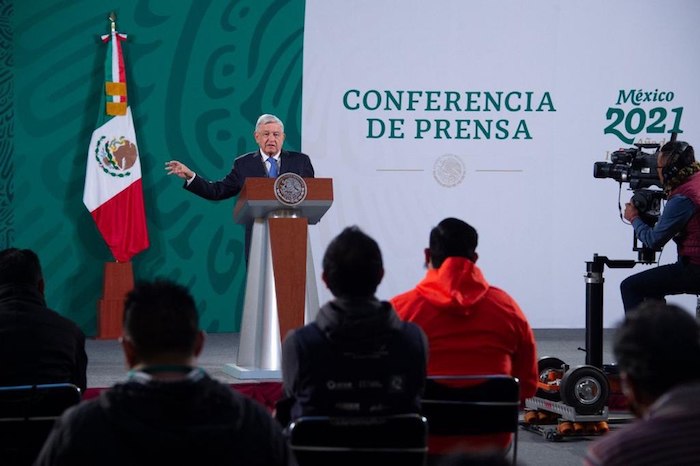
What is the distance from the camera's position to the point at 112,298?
25.5 feet

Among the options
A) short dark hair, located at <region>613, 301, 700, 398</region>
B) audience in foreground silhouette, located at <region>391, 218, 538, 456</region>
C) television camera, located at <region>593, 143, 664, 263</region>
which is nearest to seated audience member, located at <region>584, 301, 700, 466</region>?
short dark hair, located at <region>613, 301, 700, 398</region>

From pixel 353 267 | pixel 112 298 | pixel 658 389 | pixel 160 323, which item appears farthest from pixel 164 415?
pixel 112 298

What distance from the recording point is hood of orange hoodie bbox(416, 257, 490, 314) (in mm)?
2795

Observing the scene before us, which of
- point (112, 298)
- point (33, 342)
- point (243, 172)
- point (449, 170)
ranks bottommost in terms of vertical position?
point (112, 298)

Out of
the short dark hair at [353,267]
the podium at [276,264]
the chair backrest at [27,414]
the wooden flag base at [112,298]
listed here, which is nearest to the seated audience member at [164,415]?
the short dark hair at [353,267]

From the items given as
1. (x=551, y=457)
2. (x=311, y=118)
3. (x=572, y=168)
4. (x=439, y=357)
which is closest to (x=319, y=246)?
(x=311, y=118)

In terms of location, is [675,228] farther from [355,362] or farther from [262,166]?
[355,362]

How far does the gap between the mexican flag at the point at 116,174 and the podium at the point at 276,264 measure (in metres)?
2.68

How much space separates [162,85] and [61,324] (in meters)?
5.57

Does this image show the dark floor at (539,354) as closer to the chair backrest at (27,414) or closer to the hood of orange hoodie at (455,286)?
the hood of orange hoodie at (455,286)

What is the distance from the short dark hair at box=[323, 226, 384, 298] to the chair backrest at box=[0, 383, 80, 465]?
777 mm

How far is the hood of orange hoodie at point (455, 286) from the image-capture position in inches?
110

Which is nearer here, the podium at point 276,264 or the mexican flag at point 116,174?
the podium at point 276,264

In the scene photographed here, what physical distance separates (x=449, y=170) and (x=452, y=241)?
18.1ft
